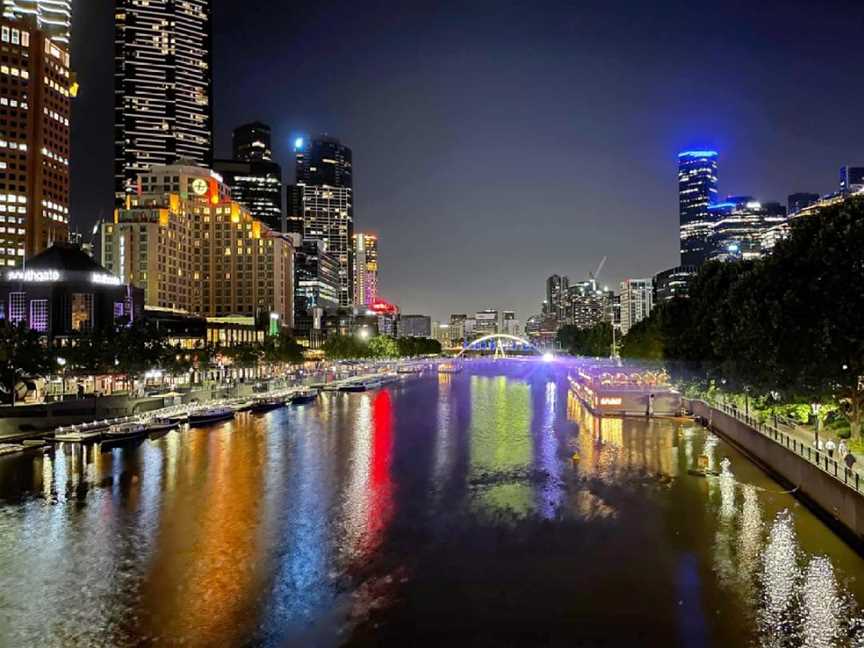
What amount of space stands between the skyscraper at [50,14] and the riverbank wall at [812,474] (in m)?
184

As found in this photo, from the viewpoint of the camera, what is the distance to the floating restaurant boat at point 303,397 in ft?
298

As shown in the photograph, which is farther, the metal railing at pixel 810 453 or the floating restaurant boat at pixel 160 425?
the floating restaurant boat at pixel 160 425

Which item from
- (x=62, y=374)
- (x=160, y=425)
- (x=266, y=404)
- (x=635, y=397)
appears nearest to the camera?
(x=160, y=425)

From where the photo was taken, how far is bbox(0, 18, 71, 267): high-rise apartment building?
472 ft

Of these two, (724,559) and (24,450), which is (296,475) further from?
(724,559)

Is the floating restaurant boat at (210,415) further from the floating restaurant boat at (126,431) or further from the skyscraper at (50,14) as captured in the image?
the skyscraper at (50,14)

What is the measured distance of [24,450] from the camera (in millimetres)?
50625

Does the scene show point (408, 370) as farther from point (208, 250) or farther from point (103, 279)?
point (103, 279)

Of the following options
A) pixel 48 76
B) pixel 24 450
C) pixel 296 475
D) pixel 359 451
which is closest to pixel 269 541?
pixel 296 475

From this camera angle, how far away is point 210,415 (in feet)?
222

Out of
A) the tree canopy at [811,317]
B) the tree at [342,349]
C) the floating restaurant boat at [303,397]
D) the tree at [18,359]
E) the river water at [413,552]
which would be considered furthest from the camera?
the tree at [342,349]

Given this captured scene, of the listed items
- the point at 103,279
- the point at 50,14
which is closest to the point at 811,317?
the point at 103,279

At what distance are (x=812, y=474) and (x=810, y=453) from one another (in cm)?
173

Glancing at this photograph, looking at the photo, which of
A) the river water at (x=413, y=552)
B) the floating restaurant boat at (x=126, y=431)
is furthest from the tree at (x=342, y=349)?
the river water at (x=413, y=552)
